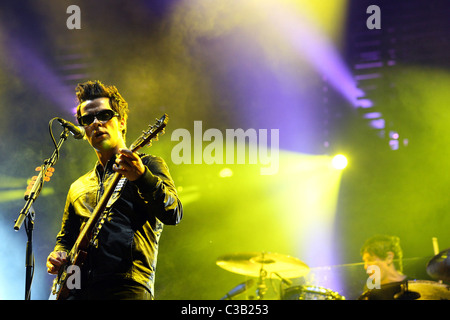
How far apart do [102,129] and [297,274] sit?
438 cm

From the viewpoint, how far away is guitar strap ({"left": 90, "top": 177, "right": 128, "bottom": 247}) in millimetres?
2314

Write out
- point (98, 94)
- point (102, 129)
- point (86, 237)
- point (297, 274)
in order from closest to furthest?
1. point (86, 237)
2. point (102, 129)
3. point (98, 94)
4. point (297, 274)

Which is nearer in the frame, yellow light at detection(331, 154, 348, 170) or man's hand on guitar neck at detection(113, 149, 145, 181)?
man's hand on guitar neck at detection(113, 149, 145, 181)

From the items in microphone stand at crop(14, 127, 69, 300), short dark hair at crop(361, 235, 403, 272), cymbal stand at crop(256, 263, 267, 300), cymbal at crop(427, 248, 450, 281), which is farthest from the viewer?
cymbal stand at crop(256, 263, 267, 300)

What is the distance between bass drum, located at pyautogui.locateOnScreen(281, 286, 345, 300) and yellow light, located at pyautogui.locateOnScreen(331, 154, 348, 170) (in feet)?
9.01

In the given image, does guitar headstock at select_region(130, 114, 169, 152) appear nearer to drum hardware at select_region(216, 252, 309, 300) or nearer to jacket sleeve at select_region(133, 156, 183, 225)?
jacket sleeve at select_region(133, 156, 183, 225)

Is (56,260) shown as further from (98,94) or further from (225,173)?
(225,173)

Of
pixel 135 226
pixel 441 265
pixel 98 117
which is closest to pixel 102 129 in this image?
pixel 98 117

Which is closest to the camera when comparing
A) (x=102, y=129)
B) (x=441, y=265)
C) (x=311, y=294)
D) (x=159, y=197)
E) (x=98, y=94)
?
(x=159, y=197)

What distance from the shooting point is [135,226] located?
238 cm

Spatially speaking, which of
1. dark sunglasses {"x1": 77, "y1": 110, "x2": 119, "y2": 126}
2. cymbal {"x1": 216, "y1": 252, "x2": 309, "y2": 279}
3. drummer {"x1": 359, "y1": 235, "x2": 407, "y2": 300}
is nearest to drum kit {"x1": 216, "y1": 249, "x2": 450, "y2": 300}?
cymbal {"x1": 216, "y1": 252, "x2": 309, "y2": 279}
